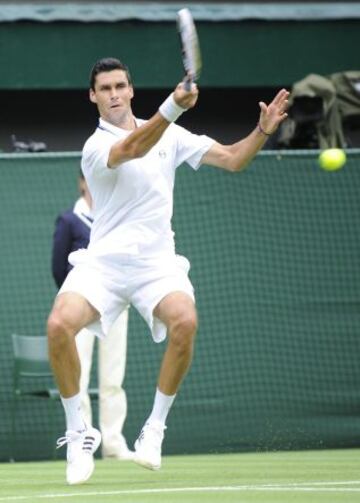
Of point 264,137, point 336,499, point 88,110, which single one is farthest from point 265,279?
point 336,499

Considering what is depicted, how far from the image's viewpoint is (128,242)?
7.97m

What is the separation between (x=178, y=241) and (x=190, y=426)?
1494 millimetres

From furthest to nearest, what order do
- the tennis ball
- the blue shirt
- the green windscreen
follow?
the green windscreen
the tennis ball
the blue shirt

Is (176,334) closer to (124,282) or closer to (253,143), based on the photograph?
(124,282)

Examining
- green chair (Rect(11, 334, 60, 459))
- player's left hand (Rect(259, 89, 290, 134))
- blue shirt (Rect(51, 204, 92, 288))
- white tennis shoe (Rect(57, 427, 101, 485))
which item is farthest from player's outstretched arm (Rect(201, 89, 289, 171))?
green chair (Rect(11, 334, 60, 459))

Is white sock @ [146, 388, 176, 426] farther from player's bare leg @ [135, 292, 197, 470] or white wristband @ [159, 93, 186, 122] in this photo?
white wristband @ [159, 93, 186, 122]

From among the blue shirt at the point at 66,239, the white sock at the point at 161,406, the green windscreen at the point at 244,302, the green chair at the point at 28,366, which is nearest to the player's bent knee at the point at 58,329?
the white sock at the point at 161,406

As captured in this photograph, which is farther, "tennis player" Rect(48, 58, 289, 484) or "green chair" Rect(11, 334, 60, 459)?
"green chair" Rect(11, 334, 60, 459)

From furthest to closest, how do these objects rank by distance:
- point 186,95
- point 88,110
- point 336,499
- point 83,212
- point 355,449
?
point 88,110, point 355,449, point 83,212, point 186,95, point 336,499

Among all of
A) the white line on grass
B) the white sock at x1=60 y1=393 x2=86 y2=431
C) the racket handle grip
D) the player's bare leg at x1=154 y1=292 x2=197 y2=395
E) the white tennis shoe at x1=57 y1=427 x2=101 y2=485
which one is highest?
the racket handle grip

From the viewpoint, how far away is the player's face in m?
8.09

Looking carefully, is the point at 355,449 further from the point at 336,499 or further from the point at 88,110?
the point at 336,499

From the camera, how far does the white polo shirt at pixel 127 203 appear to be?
798 centimetres

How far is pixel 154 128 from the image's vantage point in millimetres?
7500
